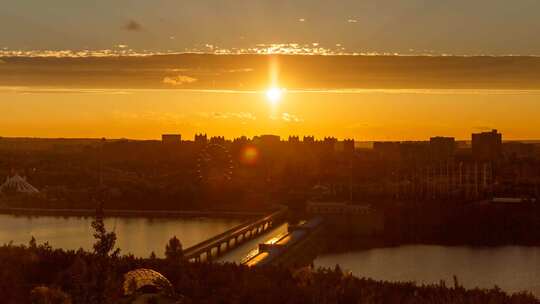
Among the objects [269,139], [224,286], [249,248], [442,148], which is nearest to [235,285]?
[224,286]

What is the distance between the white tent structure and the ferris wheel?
794cm

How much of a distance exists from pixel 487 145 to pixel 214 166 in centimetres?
1591

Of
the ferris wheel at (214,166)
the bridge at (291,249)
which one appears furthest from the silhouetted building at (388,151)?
the bridge at (291,249)

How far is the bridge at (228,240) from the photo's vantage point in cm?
1907

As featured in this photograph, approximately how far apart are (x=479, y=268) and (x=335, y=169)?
25622 millimetres

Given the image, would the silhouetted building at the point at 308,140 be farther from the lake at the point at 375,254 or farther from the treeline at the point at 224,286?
the treeline at the point at 224,286

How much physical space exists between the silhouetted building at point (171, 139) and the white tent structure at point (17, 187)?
57.6ft

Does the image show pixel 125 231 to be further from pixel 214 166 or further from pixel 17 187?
pixel 214 166

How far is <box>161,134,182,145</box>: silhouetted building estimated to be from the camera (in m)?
54.4

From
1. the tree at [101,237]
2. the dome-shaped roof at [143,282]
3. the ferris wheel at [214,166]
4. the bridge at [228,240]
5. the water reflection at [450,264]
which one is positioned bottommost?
the water reflection at [450,264]

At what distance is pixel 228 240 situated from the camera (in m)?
22.3

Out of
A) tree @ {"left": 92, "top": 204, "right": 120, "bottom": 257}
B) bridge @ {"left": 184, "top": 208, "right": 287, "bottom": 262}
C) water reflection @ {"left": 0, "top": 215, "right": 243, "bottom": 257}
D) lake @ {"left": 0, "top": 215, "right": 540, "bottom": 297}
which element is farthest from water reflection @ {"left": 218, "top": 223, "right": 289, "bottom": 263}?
tree @ {"left": 92, "top": 204, "right": 120, "bottom": 257}

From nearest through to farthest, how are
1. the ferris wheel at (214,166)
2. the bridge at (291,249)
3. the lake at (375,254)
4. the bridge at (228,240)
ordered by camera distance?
the lake at (375,254) < the bridge at (291,249) < the bridge at (228,240) < the ferris wheel at (214,166)

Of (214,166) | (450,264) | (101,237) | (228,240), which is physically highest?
(214,166)
